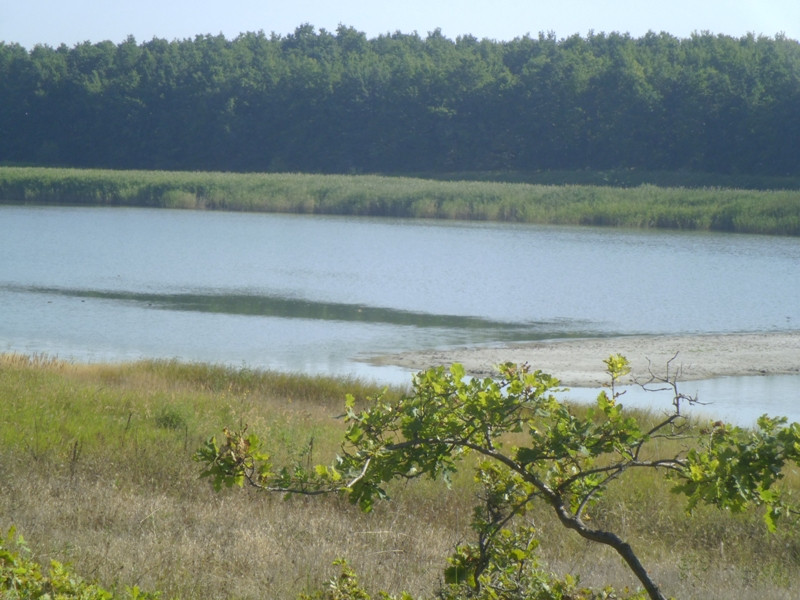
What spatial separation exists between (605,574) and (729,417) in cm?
710

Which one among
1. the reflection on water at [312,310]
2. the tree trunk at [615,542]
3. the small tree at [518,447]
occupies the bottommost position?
the reflection on water at [312,310]

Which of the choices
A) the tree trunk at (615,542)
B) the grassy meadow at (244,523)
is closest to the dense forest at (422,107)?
the grassy meadow at (244,523)

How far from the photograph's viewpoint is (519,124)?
78250 millimetres

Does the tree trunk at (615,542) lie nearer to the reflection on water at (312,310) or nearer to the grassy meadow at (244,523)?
the grassy meadow at (244,523)

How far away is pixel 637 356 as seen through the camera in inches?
634

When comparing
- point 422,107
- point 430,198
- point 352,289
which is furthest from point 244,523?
point 422,107

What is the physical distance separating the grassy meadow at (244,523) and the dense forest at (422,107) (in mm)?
60816

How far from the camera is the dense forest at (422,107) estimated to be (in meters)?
69.2

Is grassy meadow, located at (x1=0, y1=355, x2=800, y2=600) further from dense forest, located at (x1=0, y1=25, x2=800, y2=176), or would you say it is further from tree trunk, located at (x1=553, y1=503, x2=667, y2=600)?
dense forest, located at (x1=0, y1=25, x2=800, y2=176)

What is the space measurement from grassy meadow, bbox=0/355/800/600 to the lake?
585cm

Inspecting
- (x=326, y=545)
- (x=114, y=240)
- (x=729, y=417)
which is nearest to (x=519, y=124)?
(x=114, y=240)

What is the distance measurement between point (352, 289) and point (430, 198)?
87.7ft

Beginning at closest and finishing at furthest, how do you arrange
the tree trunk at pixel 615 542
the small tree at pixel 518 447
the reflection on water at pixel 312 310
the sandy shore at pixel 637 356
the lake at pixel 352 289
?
1. the small tree at pixel 518 447
2. the tree trunk at pixel 615 542
3. the sandy shore at pixel 637 356
4. the lake at pixel 352 289
5. the reflection on water at pixel 312 310

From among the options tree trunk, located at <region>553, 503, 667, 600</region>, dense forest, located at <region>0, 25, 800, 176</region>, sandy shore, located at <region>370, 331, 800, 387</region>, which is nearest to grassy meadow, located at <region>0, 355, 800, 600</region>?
tree trunk, located at <region>553, 503, 667, 600</region>
